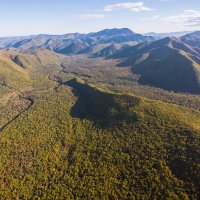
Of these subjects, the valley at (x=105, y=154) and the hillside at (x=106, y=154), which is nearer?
the valley at (x=105, y=154)

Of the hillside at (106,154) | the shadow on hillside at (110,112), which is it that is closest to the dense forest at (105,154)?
the hillside at (106,154)

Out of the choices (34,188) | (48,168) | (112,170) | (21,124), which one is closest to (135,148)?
(112,170)

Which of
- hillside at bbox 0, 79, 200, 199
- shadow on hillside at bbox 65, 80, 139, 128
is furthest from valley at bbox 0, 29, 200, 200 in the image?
shadow on hillside at bbox 65, 80, 139, 128

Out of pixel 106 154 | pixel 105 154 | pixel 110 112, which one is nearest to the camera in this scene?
pixel 106 154

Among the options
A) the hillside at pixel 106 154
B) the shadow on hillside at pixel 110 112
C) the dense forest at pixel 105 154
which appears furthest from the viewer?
the shadow on hillside at pixel 110 112

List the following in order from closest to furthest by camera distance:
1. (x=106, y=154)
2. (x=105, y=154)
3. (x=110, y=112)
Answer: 1. (x=106, y=154)
2. (x=105, y=154)
3. (x=110, y=112)

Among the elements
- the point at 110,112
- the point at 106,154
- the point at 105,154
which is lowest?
the point at 110,112

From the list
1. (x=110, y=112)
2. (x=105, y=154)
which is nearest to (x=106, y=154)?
(x=105, y=154)

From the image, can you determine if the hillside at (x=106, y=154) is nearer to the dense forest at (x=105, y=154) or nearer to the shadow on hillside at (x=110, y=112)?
the dense forest at (x=105, y=154)

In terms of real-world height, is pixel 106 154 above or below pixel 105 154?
above

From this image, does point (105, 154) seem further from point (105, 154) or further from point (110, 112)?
point (110, 112)
